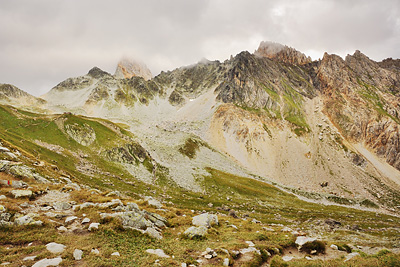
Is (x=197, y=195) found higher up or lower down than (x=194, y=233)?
lower down

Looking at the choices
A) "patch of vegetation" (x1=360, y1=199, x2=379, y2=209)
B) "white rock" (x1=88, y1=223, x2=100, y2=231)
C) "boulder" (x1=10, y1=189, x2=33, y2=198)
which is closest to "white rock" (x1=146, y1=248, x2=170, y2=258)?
"white rock" (x1=88, y1=223, x2=100, y2=231)

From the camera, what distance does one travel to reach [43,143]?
74188mm

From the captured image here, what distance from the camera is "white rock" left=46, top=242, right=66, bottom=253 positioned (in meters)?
13.2

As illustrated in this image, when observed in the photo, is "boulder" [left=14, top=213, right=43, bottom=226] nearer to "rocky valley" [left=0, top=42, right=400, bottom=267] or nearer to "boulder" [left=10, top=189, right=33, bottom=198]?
"rocky valley" [left=0, top=42, right=400, bottom=267]

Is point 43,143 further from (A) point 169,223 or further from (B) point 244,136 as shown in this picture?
(B) point 244,136

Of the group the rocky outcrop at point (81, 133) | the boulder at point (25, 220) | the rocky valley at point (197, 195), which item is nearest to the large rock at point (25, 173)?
the rocky valley at point (197, 195)

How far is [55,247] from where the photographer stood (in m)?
13.5

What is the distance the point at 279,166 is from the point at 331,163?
4392 centimetres

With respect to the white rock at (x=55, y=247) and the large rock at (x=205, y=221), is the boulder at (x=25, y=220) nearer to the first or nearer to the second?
the white rock at (x=55, y=247)

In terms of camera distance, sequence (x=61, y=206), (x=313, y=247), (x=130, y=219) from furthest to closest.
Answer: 1. (x=61, y=206)
2. (x=313, y=247)
3. (x=130, y=219)

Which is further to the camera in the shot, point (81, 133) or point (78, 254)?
point (81, 133)

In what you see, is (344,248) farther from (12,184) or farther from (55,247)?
(12,184)

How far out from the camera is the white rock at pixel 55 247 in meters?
13.2

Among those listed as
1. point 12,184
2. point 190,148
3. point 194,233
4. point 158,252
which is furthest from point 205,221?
point 190,148
